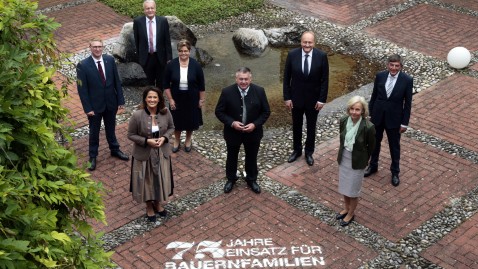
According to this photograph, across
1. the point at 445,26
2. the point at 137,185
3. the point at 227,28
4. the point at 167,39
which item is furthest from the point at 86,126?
the point at 445,26

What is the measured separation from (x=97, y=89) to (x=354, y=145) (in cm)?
369

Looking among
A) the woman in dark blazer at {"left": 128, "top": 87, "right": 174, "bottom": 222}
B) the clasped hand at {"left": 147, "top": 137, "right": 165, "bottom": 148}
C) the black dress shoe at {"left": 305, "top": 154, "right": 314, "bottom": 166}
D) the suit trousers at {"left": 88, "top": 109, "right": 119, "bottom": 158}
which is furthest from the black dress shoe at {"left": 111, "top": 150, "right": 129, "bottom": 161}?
the black dress shoe at {"left": 305, "top": 154, "right": 314, "bottom": 166}

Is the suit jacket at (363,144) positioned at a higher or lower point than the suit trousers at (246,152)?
higher

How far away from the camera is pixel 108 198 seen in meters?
9.20

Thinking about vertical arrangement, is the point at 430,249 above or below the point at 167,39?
below

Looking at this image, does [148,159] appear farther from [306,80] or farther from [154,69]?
[154,69]

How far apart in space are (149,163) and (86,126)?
10.2 ft

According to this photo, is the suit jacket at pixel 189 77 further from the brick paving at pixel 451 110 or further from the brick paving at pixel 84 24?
the brick paving at pixel 84 24

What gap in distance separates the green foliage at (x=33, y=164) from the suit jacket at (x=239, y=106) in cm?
391

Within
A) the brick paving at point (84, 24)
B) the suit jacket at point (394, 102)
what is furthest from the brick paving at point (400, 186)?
the brick paving at point (84, 24)

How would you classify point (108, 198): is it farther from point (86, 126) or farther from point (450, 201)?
point (450, 201)

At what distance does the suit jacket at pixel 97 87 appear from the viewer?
30.8 feet

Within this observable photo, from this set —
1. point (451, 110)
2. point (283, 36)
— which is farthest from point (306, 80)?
point (283, 36)

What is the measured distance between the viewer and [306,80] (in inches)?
375
